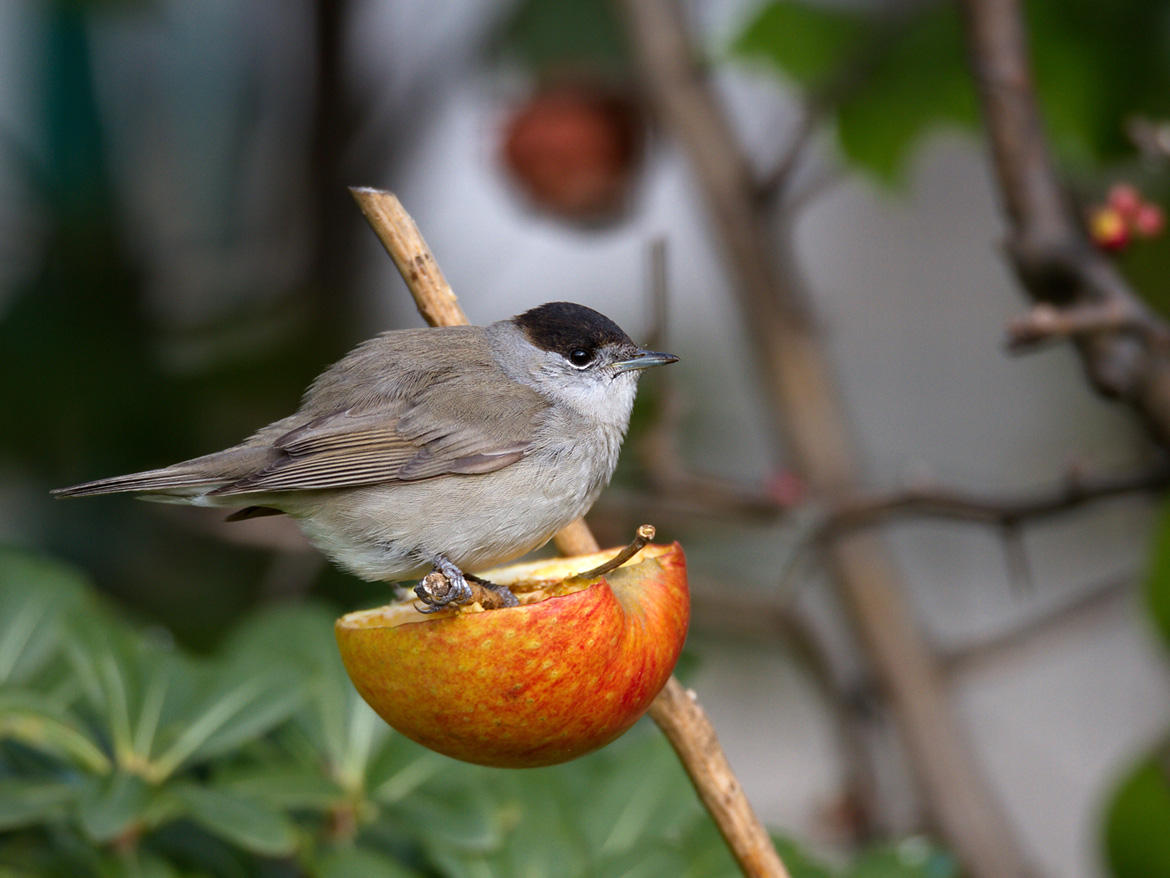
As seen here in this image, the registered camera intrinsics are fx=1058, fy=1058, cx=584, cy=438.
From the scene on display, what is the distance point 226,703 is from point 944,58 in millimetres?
2524

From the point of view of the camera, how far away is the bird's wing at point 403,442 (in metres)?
1.72

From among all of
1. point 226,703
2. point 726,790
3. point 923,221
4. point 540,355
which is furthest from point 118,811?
point 923,221

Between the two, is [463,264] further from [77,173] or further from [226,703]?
[226,703]

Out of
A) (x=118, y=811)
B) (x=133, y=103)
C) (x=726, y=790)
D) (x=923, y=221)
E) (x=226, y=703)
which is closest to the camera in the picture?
(x=726, y=790)

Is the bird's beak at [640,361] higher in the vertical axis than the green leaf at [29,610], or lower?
higher

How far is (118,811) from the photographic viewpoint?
1.60m

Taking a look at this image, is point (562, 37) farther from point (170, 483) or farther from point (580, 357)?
point (170, 483)

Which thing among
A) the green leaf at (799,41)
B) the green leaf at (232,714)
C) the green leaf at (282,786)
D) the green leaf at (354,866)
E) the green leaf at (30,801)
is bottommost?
the green leaf at (354,866)

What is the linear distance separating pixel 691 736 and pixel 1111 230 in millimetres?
1404

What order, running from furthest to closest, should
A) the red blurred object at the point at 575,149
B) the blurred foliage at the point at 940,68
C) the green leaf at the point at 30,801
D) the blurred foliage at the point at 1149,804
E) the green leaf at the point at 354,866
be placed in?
the red blurred object at the point at 575,149
the blurred foliage at the point at 940,68
the blurred foliage at the point at 1149,804
the green leaf at the point at 354,866
the green leaf at the point at 30,801

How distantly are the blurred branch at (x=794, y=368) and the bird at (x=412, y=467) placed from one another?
1310 mm

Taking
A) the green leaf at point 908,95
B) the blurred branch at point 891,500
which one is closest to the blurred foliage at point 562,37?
the green leaf at point 908,95

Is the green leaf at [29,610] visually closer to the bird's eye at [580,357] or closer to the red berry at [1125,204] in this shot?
the bird's eye at [580,357]

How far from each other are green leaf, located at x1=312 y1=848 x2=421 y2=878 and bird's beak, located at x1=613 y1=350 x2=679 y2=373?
3.25 ft
